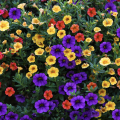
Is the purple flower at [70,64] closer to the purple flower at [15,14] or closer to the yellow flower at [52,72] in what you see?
the yellow flower at [52,72]

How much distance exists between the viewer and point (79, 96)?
203 cm

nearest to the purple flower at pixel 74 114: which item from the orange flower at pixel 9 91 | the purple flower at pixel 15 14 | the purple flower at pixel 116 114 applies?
the purple flower at pixel 116 114

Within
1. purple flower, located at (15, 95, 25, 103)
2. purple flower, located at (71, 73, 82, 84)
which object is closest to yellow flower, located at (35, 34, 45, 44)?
purple flower, located at (71, 73, 82, 84)

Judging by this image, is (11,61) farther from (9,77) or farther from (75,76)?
(75,76)

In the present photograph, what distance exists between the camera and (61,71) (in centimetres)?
240

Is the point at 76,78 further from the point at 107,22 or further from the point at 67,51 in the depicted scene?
the point at 107,22

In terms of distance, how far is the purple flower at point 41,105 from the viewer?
2.04 meters

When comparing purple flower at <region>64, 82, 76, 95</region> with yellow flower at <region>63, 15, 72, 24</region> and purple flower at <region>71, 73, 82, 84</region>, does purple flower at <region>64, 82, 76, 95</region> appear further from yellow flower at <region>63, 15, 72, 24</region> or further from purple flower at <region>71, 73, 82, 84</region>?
yellow flower at <region>63, 15, 72, 24</region>

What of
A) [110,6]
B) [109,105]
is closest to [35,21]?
[110,6]

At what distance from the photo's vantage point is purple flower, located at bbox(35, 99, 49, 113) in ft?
6.70

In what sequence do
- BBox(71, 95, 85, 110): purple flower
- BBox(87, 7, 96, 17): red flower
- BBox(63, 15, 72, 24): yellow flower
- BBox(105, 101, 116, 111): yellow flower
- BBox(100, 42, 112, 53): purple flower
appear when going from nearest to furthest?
BBox(71, 95, 85, 110): purple flower → BBox(105, 101, 116, 111): yellow flower → BBox(100, 42, 112, 53): purple flower → BBox(63, 15, 72, 24): yellow flower → BBox(87, 7, 96, 17): red flower

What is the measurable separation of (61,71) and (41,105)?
0.57m

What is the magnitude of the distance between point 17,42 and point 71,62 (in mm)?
791

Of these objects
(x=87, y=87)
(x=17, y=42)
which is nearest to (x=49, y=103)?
(x=87, y=87)
